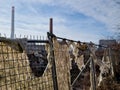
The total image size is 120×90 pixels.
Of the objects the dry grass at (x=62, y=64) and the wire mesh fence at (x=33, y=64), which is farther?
the dry grass at (x=62, y=64)

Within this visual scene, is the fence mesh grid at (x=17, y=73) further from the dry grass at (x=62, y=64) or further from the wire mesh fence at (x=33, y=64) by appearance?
the dry grass at (x=62, y=64)

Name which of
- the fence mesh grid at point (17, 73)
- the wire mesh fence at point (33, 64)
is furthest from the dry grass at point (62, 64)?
the fence mesh grid at point (17, 73)

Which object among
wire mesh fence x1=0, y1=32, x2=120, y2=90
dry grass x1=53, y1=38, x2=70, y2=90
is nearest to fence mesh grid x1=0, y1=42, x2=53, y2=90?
wire mesh fence x1=0, y1=32, x2=120, y2=90

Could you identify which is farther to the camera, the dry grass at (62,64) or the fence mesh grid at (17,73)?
the dry grass at (62,64)

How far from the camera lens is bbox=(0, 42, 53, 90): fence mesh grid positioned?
4.48m

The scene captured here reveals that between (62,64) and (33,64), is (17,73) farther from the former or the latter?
(62,64)

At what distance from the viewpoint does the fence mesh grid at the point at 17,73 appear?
14.7 feet

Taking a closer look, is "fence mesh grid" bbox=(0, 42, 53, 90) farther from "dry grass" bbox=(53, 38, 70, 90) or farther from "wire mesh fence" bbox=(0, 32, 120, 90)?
"dry grass" bbox=(53, 38, 70, 90)

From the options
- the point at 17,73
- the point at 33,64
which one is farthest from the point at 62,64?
the point at 17,73

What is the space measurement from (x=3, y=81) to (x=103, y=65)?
721 cm

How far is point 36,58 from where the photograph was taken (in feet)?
17.5

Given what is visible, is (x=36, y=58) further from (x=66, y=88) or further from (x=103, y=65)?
(x=103, y=65)

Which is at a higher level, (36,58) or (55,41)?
(55,41)

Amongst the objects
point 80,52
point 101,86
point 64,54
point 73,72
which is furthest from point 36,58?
point 101,86
